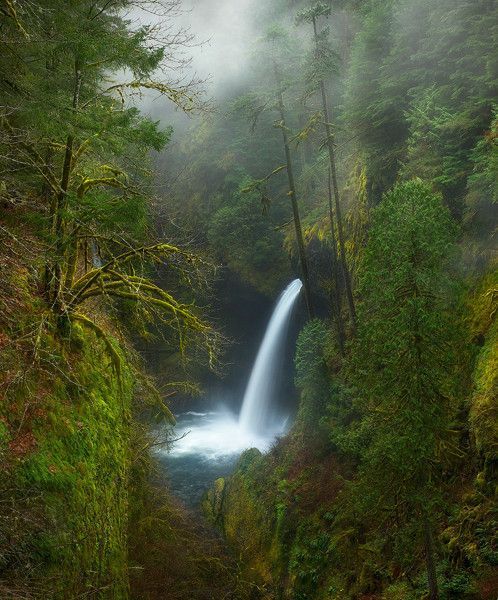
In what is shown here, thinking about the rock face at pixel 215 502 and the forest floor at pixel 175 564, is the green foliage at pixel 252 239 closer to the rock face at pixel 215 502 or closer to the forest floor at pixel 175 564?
the rock face at pixel 215 502

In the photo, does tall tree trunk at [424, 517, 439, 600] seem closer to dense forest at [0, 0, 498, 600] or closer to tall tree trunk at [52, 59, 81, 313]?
dense forest at [0, 0, 498, 600]

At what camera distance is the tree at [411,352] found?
7426 mm

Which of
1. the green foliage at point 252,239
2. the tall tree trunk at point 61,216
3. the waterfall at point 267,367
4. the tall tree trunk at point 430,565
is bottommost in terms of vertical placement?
the tall tree trunk at point 430,565

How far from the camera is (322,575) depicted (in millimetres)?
11445

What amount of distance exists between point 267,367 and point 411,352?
18256 mm

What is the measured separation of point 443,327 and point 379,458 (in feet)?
8.05

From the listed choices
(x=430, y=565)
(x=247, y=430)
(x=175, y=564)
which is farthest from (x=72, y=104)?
(x=247, y=430)

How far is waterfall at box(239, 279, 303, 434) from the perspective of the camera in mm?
24683

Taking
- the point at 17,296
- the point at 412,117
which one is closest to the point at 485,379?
the point at 412,117

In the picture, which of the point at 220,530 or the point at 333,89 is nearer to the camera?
the point at 220,530

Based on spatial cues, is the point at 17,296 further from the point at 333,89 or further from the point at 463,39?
the point at 333,89

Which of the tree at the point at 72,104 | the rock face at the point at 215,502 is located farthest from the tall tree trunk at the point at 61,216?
the rock face at the point at 215,502

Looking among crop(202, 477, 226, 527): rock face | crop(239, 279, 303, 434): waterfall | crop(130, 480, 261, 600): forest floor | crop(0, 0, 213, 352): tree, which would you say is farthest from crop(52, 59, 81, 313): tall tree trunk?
crop(239, 279, 303, 434): waterfall

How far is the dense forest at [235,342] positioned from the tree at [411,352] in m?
0.04
